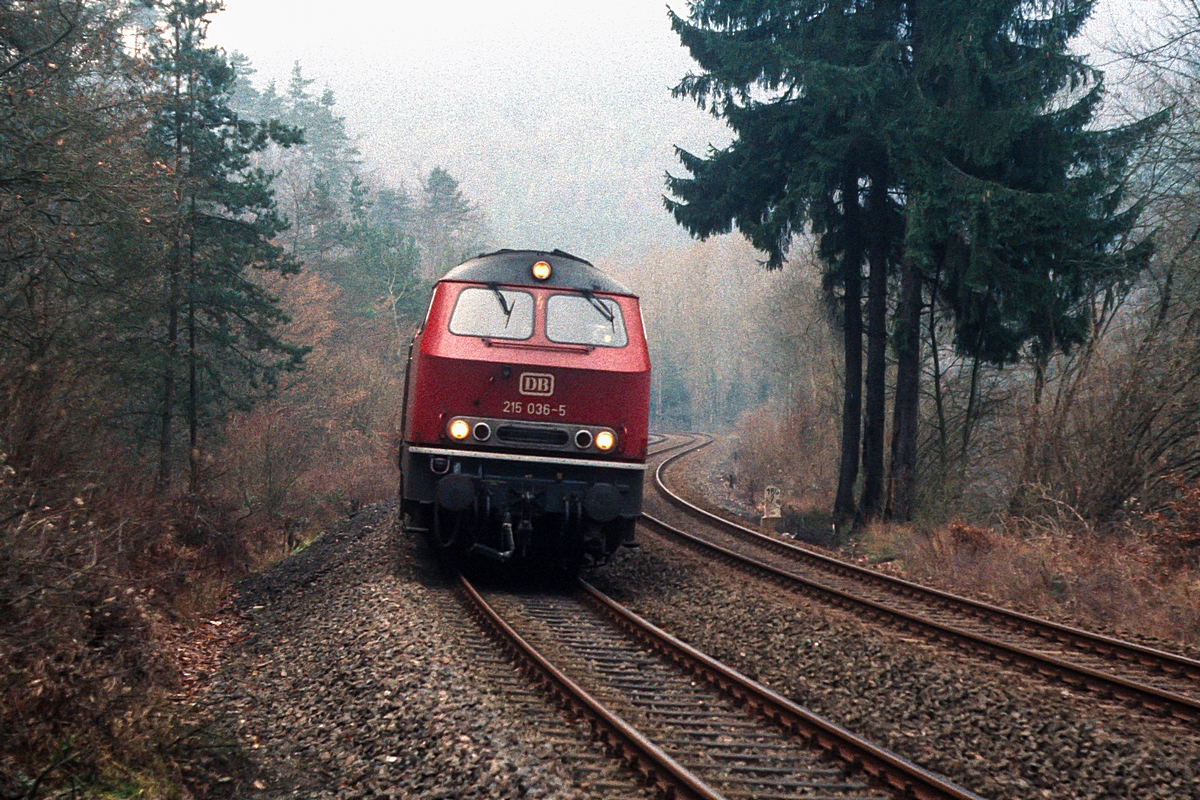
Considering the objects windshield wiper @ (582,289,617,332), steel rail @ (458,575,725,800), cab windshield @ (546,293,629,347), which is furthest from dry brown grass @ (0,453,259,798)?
windshield wiper @ (582,289,617,332)

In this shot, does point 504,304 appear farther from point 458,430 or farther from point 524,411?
point 458,430

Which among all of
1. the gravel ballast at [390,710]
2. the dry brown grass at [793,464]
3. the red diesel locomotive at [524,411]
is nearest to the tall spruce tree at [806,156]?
the dry brown grass at [793,464]

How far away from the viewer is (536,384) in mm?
9180

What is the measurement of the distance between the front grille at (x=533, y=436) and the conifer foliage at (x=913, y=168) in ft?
23.5

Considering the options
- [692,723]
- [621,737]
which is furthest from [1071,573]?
[621,737]

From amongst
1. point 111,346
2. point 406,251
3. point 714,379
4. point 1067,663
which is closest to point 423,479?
point 1067,663

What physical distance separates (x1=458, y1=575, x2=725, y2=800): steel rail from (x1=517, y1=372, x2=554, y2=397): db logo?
8.22 ft

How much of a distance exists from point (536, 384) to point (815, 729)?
452 centimetres

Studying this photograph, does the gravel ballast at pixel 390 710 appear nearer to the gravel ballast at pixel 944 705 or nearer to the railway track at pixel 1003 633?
the gravel ballast at pixel 944 705

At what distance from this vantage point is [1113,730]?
232 inches

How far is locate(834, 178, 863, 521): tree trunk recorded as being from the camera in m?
17.1

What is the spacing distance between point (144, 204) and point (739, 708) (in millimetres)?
9882

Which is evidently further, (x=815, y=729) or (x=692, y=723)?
(x=692, y=723)

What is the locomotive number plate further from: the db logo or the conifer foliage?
the conifer foliage
